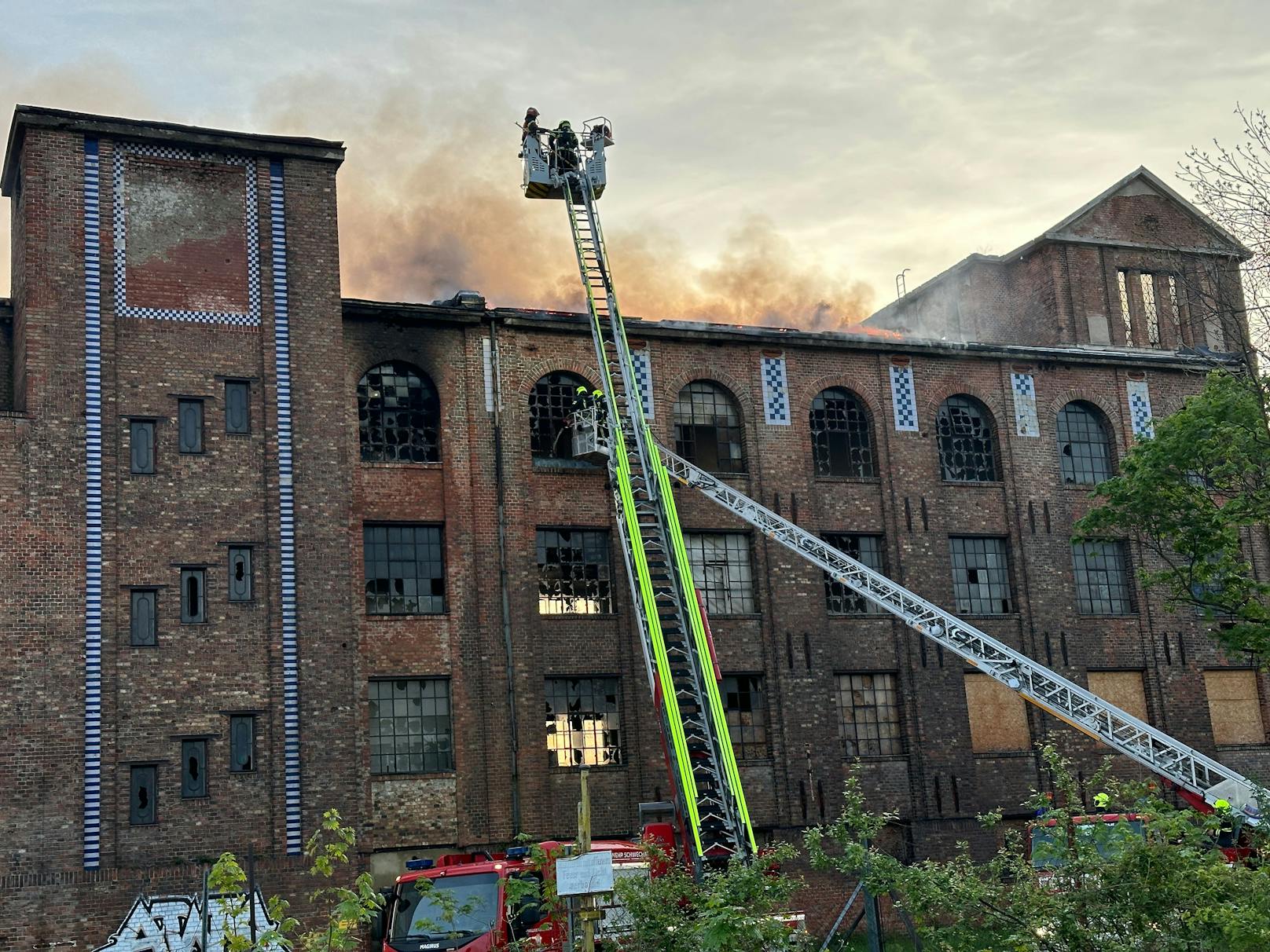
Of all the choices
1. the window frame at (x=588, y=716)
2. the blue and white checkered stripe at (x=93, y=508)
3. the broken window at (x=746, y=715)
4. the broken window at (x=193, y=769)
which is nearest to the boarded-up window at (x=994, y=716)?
the broken window at (x=746, y=715)

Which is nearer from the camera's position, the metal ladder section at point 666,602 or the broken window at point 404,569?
the metal ladder section at point 666,602

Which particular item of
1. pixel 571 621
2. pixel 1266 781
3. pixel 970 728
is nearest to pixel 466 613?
pixel 571 621

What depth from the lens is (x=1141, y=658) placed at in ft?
108

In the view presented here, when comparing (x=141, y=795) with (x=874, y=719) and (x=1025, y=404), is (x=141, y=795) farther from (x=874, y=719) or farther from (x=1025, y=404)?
(x=1025, y=404)

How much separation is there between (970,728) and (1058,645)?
9.25ft

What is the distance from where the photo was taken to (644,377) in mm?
30672

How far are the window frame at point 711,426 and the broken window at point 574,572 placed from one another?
265cm

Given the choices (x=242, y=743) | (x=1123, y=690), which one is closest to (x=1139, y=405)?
(x=1123, y=690)

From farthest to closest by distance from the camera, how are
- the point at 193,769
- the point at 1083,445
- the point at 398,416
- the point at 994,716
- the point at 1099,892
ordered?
the point at 1083,445, the point at 994,716, the point at 398,416, the point at 193,769, the point at 1099,892

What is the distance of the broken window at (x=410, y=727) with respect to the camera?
2705cm

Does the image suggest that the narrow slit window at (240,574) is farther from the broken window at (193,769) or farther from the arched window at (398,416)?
the arched window at (398,416)

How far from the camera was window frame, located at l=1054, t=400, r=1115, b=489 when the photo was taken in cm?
3384

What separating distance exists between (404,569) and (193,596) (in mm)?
4041

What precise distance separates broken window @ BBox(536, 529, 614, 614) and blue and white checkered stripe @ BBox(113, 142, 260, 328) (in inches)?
270
